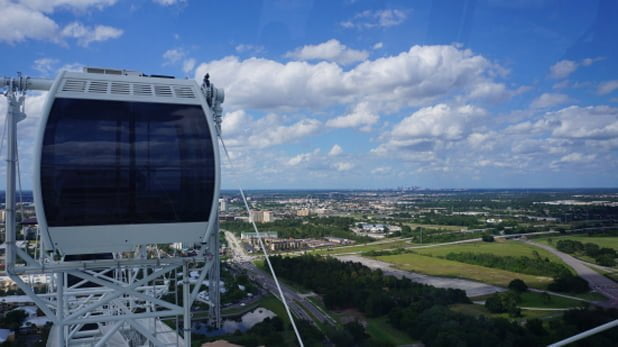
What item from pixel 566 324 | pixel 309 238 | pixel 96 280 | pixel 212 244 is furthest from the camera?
pixel 309 238

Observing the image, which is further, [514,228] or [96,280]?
[514,228]

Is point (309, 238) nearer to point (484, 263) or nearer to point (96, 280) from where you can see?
point (484, 263)

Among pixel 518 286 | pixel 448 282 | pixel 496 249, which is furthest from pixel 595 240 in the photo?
pixel 496 249

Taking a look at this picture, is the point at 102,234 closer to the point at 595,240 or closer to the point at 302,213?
the point at 595,240

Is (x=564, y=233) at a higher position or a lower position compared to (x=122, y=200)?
lower

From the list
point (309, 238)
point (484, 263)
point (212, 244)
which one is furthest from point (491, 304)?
point (309, 238)

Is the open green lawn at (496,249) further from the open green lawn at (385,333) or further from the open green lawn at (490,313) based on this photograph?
the open green lawn at (385,333)

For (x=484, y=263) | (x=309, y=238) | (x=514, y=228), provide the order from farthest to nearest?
1. (x=309, y=238)
2. (x=514, y=228)
3. (x=484, y=263)
